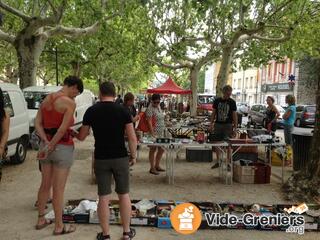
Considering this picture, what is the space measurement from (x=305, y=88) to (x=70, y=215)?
40265 mm

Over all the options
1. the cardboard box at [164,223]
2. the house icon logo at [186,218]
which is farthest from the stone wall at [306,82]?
the cardboard box at [164,223]

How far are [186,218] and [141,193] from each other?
192cm

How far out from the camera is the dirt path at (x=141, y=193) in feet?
16.8

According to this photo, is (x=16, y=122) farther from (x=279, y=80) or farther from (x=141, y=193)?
(x=279, y=80)

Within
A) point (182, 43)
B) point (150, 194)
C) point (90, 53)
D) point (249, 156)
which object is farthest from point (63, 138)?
point (90, 53)

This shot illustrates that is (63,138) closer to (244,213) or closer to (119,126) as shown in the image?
(119,126)

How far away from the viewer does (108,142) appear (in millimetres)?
4434

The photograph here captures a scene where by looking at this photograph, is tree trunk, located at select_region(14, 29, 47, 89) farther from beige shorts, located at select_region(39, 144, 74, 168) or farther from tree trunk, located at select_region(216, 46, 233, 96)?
beige shorts, located at select_region(39, 144, 74, 168)

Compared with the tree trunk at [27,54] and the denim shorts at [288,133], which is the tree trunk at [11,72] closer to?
the tree trunk at [27,54]

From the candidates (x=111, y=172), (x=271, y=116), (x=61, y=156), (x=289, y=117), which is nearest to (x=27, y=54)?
(x=271, y=116)

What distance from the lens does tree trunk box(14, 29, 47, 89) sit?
1625 cm

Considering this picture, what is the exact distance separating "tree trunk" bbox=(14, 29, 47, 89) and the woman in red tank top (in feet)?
40.0

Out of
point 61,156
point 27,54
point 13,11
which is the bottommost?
point 61,156

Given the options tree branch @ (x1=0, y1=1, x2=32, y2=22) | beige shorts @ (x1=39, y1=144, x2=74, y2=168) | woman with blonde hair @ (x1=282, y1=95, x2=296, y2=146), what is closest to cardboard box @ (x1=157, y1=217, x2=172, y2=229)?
beige shorts @ (x1=39, y1=144, x2=74, y2=168)
